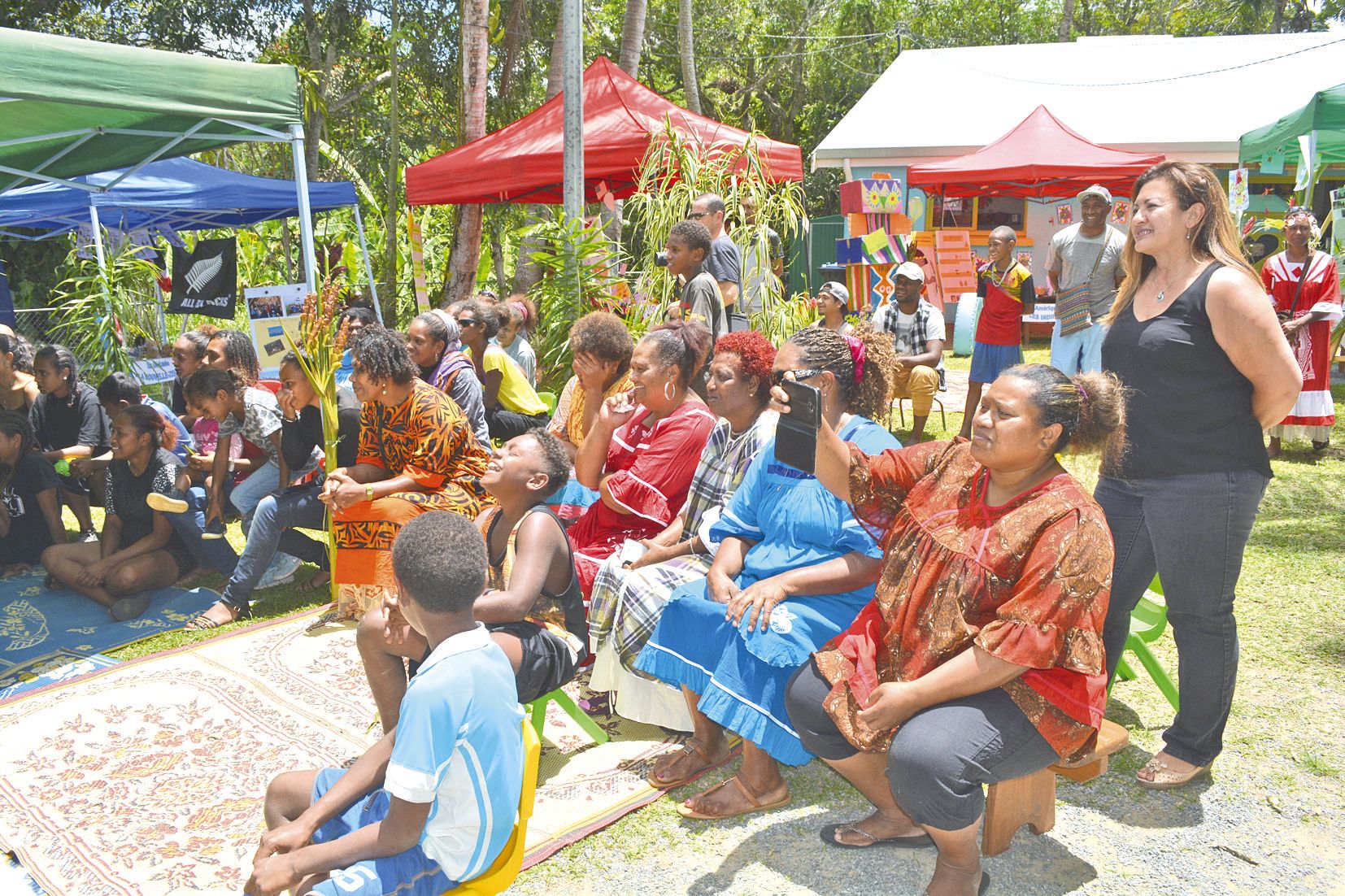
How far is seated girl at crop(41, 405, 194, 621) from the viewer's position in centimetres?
520

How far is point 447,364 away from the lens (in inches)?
208

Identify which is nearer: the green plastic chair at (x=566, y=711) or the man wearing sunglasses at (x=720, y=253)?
the green plastic chair at (x=566, y=711)

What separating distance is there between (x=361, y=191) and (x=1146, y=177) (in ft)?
55.5

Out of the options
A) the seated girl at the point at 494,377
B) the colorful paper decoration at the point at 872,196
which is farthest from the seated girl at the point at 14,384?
the colorful paper decoration at the point at 872,196

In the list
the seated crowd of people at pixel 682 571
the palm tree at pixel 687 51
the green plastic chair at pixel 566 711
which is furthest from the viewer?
the palm tree at pixel 687 51

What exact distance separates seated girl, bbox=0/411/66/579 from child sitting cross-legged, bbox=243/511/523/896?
4.55 meters

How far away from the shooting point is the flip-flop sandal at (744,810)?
3.07 metres

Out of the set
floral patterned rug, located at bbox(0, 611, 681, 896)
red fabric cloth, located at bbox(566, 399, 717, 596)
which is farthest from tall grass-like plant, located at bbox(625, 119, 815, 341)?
floral patterned rug, located at bbox(0, 611, 681, 896)

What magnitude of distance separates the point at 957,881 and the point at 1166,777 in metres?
1.06

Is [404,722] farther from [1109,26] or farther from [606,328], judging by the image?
[1109,26]

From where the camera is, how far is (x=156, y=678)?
425cm

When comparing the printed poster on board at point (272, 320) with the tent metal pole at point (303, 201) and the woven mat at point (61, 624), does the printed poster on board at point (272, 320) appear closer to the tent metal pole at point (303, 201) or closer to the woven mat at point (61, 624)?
the tent metal pole at point (303, 201)

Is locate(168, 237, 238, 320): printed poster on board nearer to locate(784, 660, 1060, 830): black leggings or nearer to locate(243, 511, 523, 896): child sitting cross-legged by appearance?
locate(243, 511, 523, 896): child sitting cross-legged

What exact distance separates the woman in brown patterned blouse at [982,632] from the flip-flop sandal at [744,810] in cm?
48
